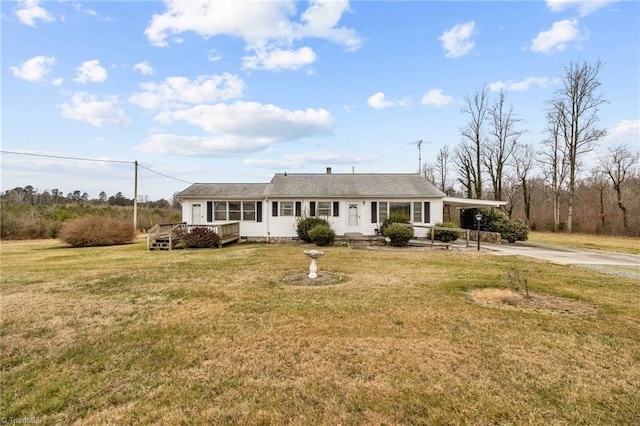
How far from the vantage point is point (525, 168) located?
3212 cm

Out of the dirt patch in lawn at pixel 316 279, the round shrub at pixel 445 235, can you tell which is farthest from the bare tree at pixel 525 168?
the dirt patch in lawn at pixel 316 279

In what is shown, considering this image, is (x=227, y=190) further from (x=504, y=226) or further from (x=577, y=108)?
(x=577, y=108)

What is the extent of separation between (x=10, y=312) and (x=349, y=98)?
1771cm

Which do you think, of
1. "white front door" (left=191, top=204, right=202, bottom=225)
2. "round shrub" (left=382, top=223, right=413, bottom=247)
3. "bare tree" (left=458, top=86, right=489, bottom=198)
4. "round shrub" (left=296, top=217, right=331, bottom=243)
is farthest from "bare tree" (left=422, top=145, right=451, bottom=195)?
"white front door" (left=191, top=204, right=202, bottom=225)

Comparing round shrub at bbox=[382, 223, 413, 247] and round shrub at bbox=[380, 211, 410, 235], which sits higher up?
round shrub at bbox=[380, 211, 410, 235]

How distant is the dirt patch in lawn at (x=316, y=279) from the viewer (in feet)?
25.1

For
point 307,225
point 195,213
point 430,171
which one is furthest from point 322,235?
point 430,171

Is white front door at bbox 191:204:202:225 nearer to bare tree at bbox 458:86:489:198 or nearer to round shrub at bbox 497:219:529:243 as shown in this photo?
round shrub at bbox 497:219:529:243

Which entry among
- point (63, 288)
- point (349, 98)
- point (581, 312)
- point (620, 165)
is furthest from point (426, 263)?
point (620, 165)

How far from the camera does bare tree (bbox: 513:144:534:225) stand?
103 feet

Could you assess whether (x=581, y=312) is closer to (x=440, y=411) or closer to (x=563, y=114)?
(x=440, y=411)

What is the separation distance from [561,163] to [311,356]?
110ft

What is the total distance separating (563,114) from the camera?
2695 cm

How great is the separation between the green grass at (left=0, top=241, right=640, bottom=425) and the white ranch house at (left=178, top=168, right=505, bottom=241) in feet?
33.7
